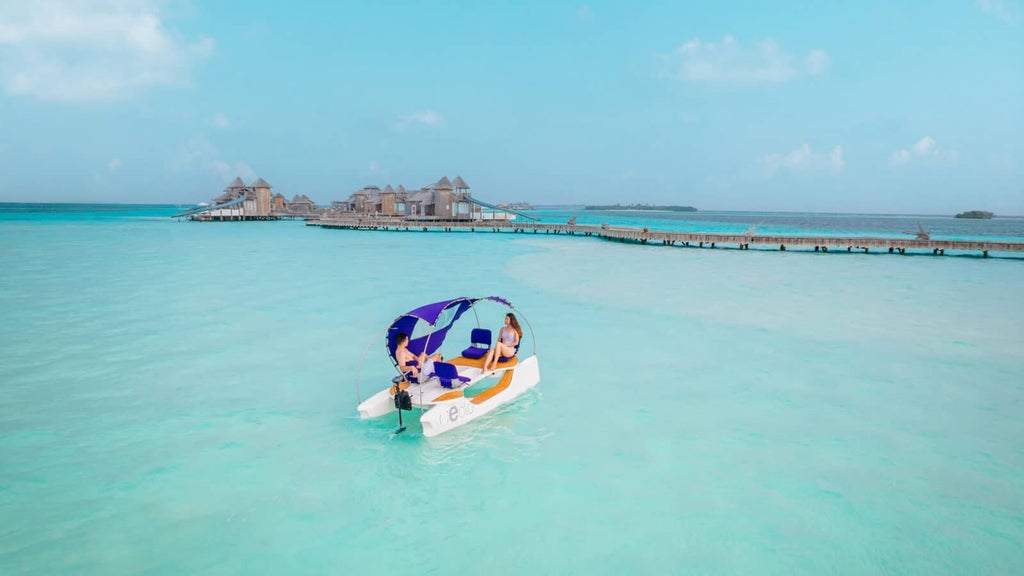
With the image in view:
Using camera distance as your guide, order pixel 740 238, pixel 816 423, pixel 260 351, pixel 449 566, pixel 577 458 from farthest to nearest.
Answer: pixel 740 238 → pixel 260 351 → pixel 816 423 → pixel 577 458 → pixel 449 566

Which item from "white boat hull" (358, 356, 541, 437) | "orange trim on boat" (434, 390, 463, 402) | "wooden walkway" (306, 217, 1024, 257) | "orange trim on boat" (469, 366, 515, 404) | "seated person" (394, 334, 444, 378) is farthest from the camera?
"wooden walkway" (306, 217, 1024, 257)

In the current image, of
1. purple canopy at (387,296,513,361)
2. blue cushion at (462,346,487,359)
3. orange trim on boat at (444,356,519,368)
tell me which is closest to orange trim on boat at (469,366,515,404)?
orange trim on boat at (444,356,519,368)

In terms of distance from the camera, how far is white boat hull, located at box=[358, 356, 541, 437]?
7.16 m

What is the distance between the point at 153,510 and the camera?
18.6ft

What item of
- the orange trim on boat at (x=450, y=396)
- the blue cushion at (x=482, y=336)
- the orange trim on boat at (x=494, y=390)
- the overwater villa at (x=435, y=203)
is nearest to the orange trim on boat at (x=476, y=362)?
the orange trim on boat at (x=494, y=390)

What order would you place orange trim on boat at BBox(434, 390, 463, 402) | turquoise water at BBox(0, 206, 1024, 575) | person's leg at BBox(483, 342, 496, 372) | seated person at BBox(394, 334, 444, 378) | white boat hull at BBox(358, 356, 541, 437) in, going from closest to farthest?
turquoise water at BBox(0, 206, 1024, 575)
white boat hull at BBox(358, 356, 541, 437)
orange trim on boat at BBox(434, 390, 463, 402)
seated person at BBox(394, 334, 444, 378)
person's leg at BBox(483, 342, 496, 372)

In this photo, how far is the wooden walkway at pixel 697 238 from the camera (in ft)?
117

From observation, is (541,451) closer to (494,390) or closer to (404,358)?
(494,390)

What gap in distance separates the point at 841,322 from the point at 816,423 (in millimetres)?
8302

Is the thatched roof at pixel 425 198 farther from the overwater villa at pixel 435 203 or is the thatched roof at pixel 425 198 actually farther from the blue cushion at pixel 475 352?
the blue cushion at pixel 475 352

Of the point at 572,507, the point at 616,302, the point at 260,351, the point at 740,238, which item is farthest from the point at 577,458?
the point at 740,238

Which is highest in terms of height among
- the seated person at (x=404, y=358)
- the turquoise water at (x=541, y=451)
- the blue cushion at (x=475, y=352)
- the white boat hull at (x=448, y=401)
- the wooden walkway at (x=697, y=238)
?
the wooden walkway at (x=697, y=238)

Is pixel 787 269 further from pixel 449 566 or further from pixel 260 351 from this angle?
pixel 449 566

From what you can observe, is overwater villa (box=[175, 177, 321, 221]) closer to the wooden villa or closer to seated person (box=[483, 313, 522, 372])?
the wooden villa
